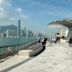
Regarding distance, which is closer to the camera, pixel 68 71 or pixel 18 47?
pixel 68 71

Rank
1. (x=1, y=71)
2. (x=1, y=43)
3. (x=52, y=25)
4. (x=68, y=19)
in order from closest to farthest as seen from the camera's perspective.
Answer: (x=1, y=71)
(x=1, y=43)
(x=68, y=19)
(x=52, y=25)

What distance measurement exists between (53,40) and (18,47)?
19.7 meters

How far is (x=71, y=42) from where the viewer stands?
136 feet

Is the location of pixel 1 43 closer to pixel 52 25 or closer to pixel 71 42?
pixel 71 42

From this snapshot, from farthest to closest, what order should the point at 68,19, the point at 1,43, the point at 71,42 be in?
the point at 68,19, the point at 71,42, the point at 1,43

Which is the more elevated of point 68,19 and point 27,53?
point 68,19

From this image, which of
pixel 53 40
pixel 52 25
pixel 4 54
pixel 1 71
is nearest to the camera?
pixel 1 71

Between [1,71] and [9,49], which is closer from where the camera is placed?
[1,71]

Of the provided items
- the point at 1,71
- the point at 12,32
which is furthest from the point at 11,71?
the point at 12,32

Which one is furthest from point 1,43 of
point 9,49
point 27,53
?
point 27,53

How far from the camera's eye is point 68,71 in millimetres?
13992

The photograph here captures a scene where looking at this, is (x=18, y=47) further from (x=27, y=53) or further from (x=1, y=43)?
(x=27, y=53)

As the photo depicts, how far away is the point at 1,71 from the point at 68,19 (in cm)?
5026

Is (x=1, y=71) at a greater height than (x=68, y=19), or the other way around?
(x=68, y=19)
